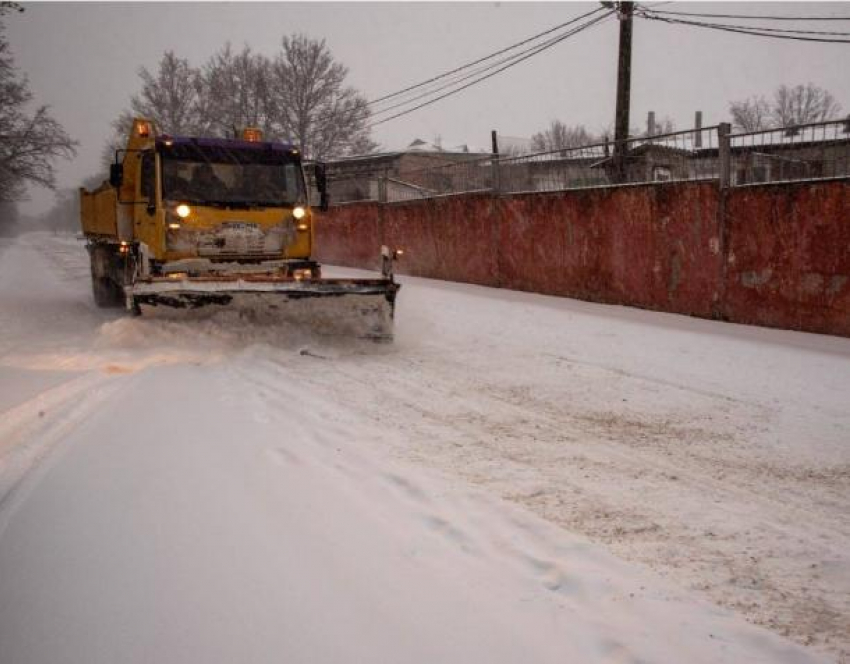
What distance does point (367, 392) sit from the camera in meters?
5.79

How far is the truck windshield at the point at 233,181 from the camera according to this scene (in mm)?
8492

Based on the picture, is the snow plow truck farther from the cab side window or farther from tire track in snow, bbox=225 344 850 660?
tire track in snow, bbox=225 344 850 660

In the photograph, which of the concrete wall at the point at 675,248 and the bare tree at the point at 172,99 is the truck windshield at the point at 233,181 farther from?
the bare tree at the point at 172,99

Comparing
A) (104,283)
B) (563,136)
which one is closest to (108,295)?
(104,283)

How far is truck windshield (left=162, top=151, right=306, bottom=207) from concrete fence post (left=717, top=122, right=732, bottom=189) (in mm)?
5810

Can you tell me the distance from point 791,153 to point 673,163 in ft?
5.65

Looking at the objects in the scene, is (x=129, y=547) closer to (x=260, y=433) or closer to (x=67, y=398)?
(x=260, y=433)

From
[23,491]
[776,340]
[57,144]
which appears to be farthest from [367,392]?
[57,144]

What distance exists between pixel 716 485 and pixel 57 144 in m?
34.4

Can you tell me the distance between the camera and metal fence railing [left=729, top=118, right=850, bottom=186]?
7.91 m

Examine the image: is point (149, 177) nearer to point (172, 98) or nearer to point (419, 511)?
point (419, 511)

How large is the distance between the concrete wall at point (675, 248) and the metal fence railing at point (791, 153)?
8.4 inches

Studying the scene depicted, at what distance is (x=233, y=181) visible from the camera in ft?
28.8

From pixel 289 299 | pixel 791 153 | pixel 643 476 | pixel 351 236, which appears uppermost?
pixel 791 153
